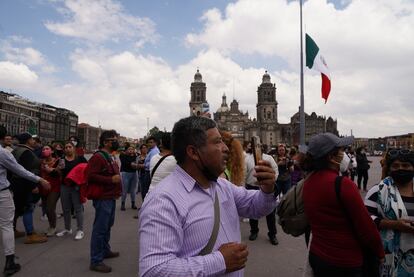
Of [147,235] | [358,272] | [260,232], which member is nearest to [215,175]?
[147,235]

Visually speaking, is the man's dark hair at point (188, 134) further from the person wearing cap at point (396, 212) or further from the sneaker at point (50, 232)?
the sneaker at point (50, 232)

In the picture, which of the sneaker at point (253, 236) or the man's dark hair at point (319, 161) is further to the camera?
the sneaker at point (253, 236)

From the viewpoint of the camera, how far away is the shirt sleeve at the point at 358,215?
255cm

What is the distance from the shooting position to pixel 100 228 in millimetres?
5035

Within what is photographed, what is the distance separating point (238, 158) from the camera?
5.32 meters

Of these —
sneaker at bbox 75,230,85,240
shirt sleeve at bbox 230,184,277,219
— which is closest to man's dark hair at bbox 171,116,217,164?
shirt sleeve at bbox 230,184,277,219

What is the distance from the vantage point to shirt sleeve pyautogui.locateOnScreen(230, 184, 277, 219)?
6.91 feet

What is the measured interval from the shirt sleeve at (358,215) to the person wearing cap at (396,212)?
2.17 ft

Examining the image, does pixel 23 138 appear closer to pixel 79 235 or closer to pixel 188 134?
pixel 79 235

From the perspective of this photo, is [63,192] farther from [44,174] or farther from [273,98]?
[273,98]

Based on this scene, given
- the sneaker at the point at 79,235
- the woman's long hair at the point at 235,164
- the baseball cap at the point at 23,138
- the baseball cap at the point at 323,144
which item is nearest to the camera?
the baseball cap at the point at 323,144

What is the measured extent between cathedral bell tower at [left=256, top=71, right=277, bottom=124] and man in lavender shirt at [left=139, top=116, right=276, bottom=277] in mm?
118927

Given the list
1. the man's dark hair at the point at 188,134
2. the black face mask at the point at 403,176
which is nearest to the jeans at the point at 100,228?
the man's dark hair at the point at 188,134

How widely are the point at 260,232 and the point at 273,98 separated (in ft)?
381
